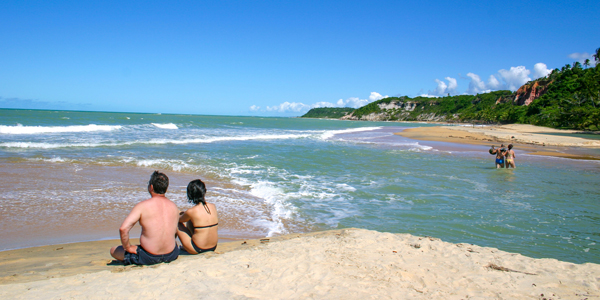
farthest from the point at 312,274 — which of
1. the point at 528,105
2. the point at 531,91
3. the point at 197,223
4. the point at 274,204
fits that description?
the point at 531,91

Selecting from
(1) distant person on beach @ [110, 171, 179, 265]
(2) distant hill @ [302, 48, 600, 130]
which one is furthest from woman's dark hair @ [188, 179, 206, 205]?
Answer: (2) distant hill @ [302, 48, 600, 130]

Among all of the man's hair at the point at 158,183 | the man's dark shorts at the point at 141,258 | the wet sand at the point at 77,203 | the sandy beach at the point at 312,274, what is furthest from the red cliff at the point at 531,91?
the man's dark shorts at the point at 141,258

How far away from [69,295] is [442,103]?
547 ft

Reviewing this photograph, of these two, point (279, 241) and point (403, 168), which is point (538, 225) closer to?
point (279, 241)

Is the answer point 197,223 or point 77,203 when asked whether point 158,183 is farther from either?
point 77,203

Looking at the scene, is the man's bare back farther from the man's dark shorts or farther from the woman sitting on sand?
the woman sitting on sand

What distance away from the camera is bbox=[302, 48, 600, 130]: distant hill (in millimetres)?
45812

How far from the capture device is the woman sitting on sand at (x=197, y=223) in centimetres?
431

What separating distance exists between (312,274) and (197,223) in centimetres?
174

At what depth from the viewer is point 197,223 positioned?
14.2ft

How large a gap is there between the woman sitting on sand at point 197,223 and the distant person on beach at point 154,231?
13.4 inches

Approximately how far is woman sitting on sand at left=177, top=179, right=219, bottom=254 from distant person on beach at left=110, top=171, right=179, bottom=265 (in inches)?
13.4

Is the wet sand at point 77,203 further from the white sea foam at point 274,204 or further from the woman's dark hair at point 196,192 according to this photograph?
the woman's dark hair at point 196,192

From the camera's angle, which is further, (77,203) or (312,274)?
(77,203)
